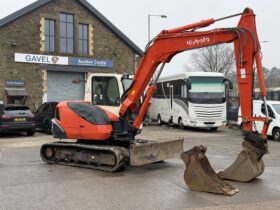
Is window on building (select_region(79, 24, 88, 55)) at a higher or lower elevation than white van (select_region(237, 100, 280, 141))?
higher

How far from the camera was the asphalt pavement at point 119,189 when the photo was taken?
682 cm

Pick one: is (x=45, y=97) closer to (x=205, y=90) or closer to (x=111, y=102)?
(x=205, y=90)

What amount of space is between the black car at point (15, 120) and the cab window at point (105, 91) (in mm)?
9010

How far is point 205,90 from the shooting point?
2178cm

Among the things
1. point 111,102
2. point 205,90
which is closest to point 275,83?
point 205,90

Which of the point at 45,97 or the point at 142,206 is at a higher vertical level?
the point at 45,97

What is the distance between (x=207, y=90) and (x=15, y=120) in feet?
33.3

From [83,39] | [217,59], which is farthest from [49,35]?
[217,59]

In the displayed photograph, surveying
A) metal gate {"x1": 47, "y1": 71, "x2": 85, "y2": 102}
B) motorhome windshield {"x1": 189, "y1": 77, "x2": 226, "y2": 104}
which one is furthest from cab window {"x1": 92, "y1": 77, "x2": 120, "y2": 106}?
metal gate {"x1": 47, "y1": 71, "x2": 85, "y2": 102}

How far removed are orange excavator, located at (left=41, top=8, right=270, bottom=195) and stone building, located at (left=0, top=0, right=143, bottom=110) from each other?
1792 centimetres

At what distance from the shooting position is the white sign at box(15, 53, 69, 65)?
92.5 ft

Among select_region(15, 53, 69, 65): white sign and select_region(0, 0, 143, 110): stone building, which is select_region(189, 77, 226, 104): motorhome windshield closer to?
select_region(0, 0, 143, 110): stone building

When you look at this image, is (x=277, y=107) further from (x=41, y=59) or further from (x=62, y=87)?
(x=41, y=59)

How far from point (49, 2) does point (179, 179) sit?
2380 centimetres
